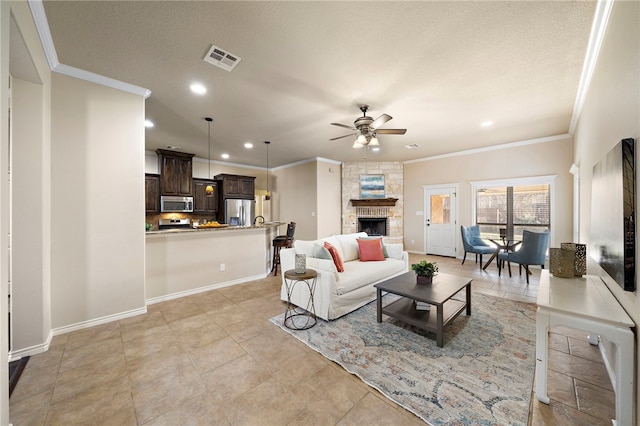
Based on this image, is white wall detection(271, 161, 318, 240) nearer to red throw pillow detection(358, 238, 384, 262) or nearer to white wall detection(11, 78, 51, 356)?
red throw pillow detection(358, 238, 384, 262)

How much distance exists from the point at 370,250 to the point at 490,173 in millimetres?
4124

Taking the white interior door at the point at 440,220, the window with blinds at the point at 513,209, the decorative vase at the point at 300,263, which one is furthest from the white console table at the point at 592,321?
the white interior door at the point at 440,220

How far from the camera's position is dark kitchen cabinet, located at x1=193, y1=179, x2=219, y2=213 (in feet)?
22.4

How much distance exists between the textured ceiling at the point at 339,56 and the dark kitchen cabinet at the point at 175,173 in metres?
2.26

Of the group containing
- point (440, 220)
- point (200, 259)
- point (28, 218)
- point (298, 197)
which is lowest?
point (200, 259)

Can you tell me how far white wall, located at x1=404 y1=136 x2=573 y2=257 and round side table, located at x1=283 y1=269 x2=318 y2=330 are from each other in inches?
199

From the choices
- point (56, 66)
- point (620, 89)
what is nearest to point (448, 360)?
point (620, 89)

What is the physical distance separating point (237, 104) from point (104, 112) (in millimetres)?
1526

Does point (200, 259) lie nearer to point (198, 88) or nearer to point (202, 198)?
point (198, 88)

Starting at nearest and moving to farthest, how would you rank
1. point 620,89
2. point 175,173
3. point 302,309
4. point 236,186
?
point 620,89
point 302,309
point 175,173
point 236,186

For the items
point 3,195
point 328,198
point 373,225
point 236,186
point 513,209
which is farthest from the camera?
point 373,225

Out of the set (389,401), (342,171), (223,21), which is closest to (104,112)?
(223,21)

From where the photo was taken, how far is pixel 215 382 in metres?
1.84

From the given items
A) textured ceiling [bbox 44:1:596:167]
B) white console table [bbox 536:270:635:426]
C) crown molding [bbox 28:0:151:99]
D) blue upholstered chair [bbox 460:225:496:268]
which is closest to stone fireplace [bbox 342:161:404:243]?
blue upholstered chair [bbox 460:225:496:268]
